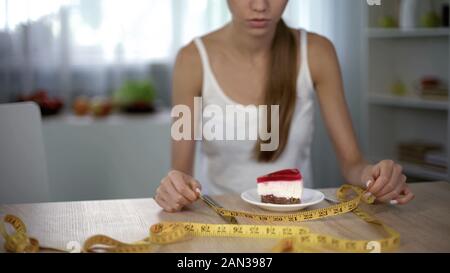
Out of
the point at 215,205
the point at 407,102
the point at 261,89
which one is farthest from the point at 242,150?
the point at 407,102

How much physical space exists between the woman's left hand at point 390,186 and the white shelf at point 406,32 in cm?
136

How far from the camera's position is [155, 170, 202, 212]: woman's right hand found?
841mm

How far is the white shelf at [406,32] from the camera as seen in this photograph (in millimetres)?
2127

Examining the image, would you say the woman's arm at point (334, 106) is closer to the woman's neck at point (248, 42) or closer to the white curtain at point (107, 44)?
the woman's neck at point (248, 42)

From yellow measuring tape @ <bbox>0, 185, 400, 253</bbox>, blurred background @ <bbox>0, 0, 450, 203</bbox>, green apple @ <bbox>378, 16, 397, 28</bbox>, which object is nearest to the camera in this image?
yellow measuring tape @ <bbox>0, 185, 400, 253</bbox>

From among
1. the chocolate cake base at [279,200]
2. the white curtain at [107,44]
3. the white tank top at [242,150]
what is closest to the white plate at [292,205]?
the chocolate cake base at [279,200]

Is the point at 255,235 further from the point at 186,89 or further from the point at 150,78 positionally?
the point at 150,78

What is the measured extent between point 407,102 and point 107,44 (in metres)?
1.10

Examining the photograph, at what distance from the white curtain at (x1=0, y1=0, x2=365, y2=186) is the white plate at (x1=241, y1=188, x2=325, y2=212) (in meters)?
1.03

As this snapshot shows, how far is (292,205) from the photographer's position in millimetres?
810

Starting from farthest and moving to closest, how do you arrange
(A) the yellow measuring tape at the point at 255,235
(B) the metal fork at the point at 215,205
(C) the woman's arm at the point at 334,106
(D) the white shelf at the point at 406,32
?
(D) the white shelf at the point at 406,32, (C) the woman's arm at the point at 334,106, (B) the metal fork at the point at 215,205, (A) the yellow measuring tape at the point at 255,235

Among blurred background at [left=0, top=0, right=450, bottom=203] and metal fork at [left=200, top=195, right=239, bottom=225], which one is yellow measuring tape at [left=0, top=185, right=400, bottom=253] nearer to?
metal fork at [left=200, top=195, right=239, bottom=225]

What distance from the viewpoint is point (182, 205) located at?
853 mm

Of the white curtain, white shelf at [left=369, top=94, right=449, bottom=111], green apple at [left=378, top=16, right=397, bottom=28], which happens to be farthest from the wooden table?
green apple at [left=378, top=16, right=397, bottom=28]
